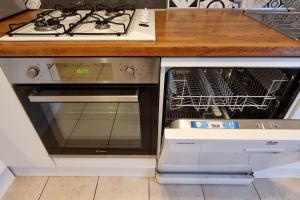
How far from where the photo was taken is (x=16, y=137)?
0.98 metres

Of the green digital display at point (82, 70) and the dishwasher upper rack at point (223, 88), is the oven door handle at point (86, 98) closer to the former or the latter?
the green digital display at point (82, 70)

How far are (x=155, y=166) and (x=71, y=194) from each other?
540 millimetres

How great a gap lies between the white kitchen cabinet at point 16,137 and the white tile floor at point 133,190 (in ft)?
0.60

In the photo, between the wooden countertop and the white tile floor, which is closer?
the wooden countertop

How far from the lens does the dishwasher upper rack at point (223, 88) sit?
2.88 feet

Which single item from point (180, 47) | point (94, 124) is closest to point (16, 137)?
point (94, 124)

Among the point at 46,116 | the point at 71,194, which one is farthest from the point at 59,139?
the point at 71,194

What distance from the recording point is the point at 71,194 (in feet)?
3.90

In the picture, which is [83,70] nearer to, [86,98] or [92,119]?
[86,98]

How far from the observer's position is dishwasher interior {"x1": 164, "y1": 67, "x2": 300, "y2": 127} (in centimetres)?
84

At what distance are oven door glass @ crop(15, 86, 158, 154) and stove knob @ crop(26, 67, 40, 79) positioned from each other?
82mm

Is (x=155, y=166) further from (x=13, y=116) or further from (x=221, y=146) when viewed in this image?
(x=13, y=116)

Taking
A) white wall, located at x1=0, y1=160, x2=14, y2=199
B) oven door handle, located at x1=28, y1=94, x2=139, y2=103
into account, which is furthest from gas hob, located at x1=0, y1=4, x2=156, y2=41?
white wall, located at x1=0, y1=160, x2=14, y2=199

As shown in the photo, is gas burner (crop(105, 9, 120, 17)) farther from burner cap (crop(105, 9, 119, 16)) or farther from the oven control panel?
the oven control panel
